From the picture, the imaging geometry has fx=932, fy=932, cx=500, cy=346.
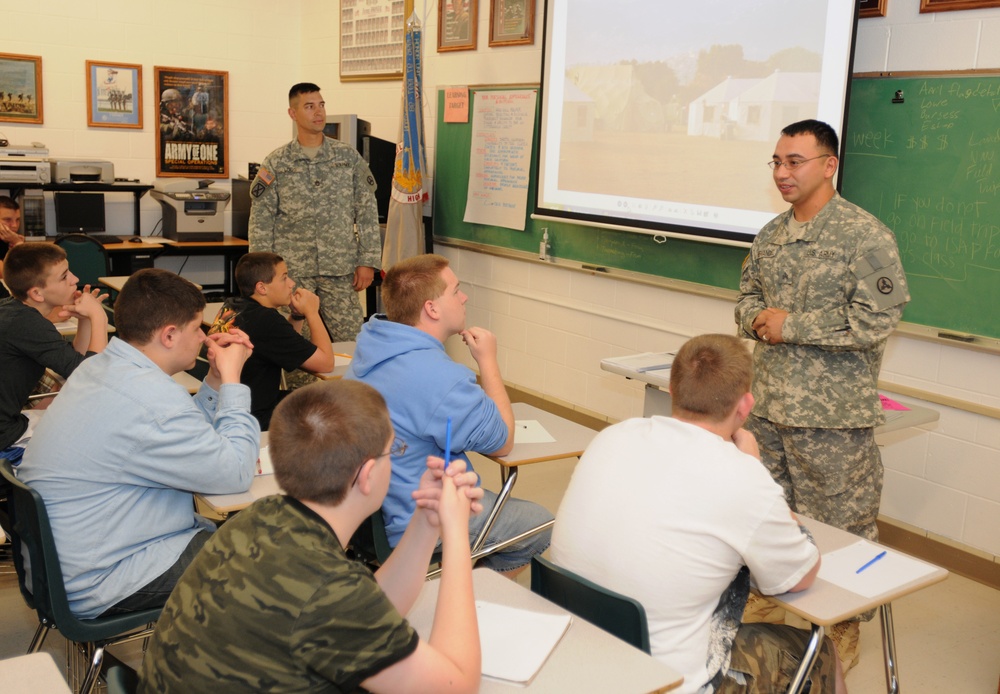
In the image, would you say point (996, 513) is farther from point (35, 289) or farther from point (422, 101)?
point (422, 101)

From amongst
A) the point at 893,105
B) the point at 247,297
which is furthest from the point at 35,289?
the point at 893,105

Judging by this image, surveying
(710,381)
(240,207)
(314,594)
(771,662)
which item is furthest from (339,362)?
(240,207)

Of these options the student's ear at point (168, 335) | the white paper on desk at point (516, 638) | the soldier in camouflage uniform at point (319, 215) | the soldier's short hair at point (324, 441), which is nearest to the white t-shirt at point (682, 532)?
the white paper on desk at point (516, 638)

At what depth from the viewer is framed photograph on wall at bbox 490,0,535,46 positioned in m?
5.13

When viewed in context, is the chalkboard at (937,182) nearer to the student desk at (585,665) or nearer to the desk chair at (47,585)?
the student desk at (585,665)

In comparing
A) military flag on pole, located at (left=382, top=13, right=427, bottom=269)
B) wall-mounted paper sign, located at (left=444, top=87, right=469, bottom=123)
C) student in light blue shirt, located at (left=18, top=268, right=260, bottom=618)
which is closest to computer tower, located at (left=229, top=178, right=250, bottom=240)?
military flag on pole, located at (left=382, top=13, right=427, bottom=269)

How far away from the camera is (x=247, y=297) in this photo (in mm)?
3529

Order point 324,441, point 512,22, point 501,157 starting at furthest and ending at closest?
1. point 501,157
2. point 512,22
3. point 324,441

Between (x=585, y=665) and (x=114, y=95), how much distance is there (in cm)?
663

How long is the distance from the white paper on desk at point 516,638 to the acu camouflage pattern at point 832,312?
1544 millimetres

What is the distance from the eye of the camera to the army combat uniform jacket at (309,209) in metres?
4.98

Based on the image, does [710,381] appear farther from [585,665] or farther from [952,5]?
[952,5]

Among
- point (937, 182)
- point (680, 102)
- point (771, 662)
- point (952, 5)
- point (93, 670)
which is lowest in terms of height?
point (93, 670)

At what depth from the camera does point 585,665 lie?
156 centimetres
